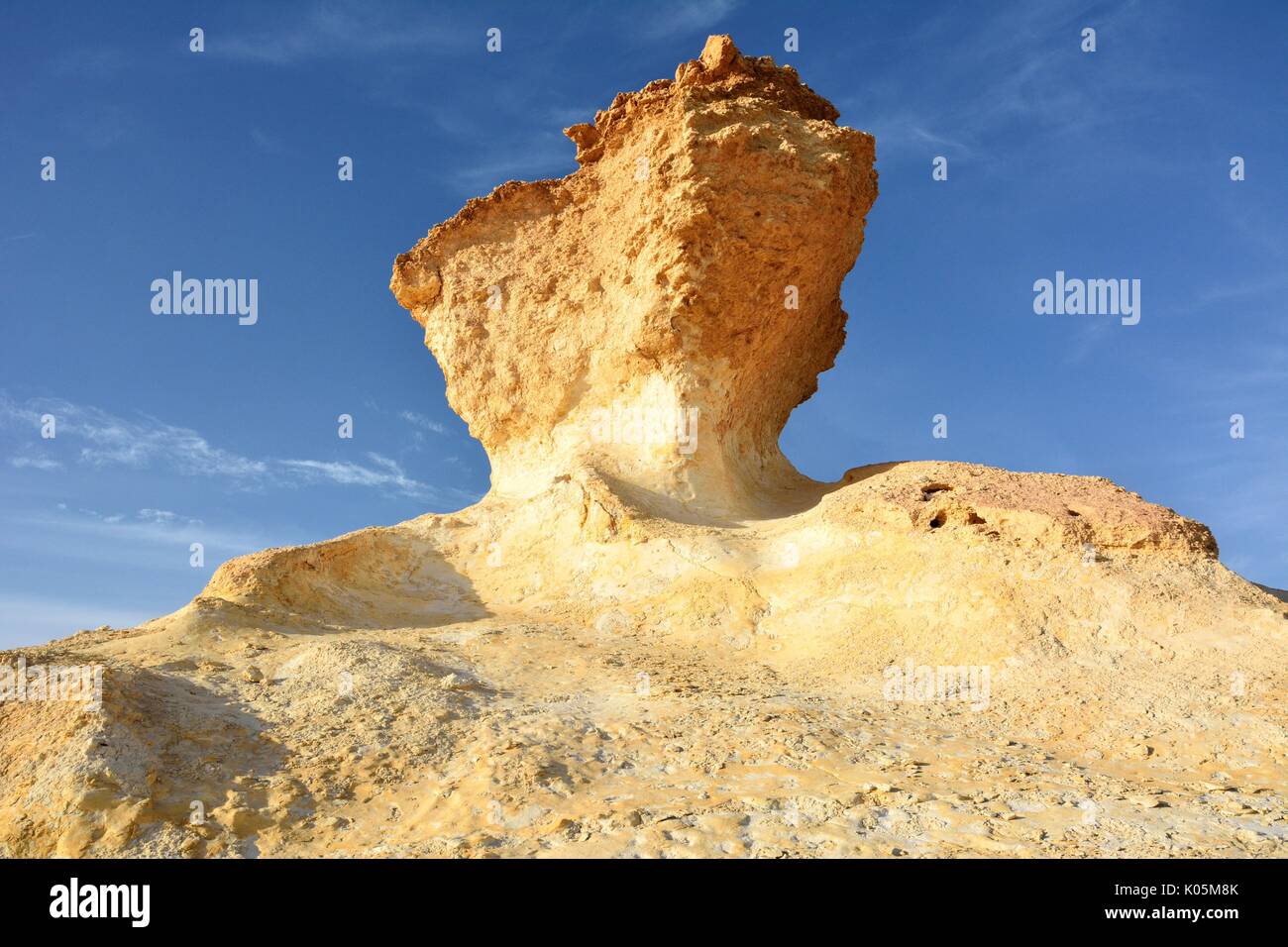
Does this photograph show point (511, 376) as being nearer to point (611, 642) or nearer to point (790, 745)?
point (611, 642)

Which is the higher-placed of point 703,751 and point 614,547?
point 614,547

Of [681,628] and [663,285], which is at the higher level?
[663,285]

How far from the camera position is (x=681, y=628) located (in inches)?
469

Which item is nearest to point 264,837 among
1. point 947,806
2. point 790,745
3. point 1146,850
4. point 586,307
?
point 790,745

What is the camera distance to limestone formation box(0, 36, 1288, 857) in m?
6.68

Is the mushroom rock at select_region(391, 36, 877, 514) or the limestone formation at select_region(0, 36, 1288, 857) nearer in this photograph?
the limestone formation at select_region(0, 36, 1288, 857)

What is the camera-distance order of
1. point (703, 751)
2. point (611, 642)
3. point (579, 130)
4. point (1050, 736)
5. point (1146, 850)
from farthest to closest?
point (579, 130), point (611, 642), point (1050, 736), point (703, 751), point (1146, 850)

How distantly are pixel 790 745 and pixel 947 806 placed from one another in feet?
5.26

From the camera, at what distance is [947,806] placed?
6613mm

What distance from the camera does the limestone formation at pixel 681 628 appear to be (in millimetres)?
6684

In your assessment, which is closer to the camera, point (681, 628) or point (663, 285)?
point (681, 628)

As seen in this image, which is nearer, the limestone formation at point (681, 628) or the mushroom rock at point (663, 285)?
the limestone formation at point (681, 628)

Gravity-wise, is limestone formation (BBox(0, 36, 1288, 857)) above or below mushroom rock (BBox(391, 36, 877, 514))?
below

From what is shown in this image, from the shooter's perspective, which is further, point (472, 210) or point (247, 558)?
point (472, 210)
